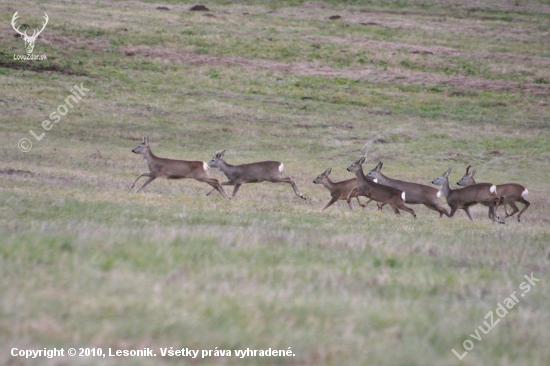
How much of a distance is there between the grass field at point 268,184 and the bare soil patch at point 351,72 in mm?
178

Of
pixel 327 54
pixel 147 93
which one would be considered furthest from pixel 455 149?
pixel 327 54

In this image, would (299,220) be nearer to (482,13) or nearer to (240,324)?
(240,324)

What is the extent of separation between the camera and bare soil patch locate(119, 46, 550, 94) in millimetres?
40594

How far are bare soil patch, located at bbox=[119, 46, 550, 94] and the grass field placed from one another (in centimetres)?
18

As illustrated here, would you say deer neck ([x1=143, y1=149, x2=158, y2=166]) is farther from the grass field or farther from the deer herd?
the grass field

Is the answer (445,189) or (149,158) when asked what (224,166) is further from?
(445,189)

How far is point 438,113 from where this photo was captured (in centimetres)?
3541

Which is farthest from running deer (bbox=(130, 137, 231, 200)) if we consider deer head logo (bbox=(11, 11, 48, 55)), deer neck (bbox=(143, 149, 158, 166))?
deer head logo (bbox=(11, 11, 48, 55))

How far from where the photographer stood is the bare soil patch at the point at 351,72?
40.6 m

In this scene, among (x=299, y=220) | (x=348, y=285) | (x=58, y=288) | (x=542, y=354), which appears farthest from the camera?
(x=299, y=220)

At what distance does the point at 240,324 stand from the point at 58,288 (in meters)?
1.44

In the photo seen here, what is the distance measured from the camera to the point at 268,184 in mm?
22672

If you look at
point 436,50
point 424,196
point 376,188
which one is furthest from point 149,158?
point 436,50

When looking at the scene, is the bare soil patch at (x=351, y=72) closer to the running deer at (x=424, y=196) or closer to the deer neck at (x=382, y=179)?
the deer neck at (x=382, y=179)
